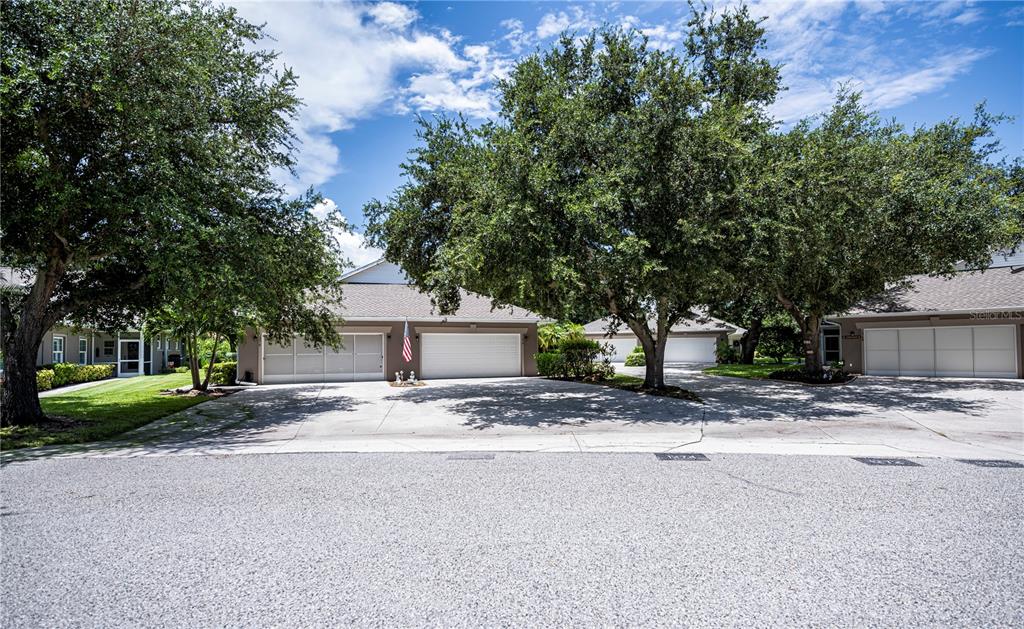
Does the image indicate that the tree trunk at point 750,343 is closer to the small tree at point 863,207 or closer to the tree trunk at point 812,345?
the tree trunk at point 812,345

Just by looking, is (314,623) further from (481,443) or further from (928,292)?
(928,292)

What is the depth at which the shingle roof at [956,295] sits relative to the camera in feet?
70.2

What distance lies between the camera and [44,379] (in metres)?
18.3

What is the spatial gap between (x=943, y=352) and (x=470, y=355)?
766 inches

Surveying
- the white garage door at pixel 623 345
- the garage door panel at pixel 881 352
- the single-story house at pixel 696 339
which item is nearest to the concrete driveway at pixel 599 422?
the garage door panel at pixel 881 352

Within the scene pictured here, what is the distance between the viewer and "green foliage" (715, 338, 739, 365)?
34.1 meters

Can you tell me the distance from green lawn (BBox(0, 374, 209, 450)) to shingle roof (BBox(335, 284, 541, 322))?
7.19 meters

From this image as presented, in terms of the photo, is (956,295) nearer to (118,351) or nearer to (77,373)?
(77,373)

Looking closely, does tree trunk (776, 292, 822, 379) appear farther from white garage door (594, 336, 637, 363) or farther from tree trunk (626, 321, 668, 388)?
white garage door (594, 336, 637, 363)

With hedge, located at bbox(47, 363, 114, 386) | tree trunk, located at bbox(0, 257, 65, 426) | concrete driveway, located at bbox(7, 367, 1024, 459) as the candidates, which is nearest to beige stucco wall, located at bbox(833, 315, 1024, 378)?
concrete driveway, located at bbox(7, 367, 1024, 459)

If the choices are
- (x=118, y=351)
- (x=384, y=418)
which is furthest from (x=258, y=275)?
(x=118, y=351)

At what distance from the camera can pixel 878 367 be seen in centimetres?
2394

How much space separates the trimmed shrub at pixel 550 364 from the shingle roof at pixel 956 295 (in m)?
12.3

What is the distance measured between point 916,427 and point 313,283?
13.6 meters
